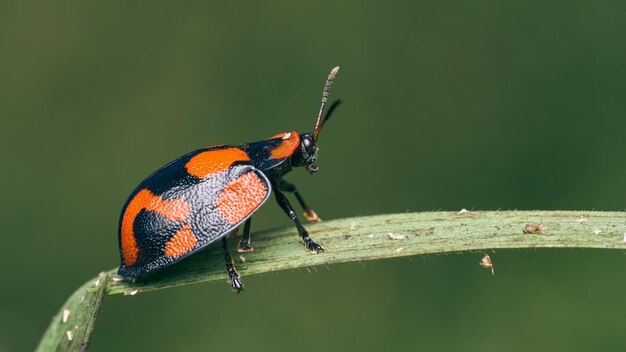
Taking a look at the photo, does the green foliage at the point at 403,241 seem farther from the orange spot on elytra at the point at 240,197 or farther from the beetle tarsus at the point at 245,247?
the orange spot on elytra at the point at 240,197

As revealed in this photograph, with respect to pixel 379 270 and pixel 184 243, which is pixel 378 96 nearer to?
pixel 379 270

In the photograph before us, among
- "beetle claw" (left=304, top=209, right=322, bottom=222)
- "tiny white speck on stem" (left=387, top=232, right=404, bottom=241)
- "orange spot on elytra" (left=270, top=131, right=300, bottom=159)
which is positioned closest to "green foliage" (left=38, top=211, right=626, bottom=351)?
"tiny white speck on stem" (left=387, top=232, right=404, bottom=241)

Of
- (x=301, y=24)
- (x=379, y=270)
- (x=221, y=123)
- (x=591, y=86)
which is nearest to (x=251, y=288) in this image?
(x=379, y=270)

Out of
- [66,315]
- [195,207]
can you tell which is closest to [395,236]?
[195,207]

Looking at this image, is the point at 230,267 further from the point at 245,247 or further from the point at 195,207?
the point at 195,207

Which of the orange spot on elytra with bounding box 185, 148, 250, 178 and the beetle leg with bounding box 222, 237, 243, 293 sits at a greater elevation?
the orange spot on elytra with bounding box 185, 148, 250, 178

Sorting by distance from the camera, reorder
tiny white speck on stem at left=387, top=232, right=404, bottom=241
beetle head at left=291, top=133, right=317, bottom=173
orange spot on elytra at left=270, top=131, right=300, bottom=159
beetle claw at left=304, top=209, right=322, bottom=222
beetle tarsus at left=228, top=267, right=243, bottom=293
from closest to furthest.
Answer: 1. tiny white speck on stem at left=387, top=232, right=404, bottom=241
2. beetle tarsus at left=228, top=267, right=243, bottom=293
3. orange spot on elytra at left=270, top=131, right=300, bottom=159
4. beetle head at left=291, top=133, right=317, bottom=173
5. beetle claw at left=304, top=209, right=322, bottom=222

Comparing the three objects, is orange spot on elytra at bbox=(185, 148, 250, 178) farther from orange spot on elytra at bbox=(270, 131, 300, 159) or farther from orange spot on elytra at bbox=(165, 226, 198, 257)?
orange spot on elytra at bbox=(165, 226, 198, 257)
